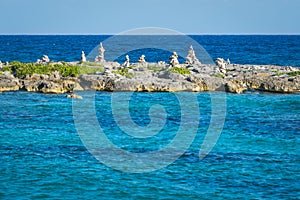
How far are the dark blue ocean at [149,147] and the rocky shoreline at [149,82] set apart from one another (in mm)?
3538

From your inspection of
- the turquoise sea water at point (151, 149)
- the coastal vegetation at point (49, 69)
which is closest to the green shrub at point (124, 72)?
the coastal vegetation at point (49, 69)

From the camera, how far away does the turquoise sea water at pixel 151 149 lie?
2642cm

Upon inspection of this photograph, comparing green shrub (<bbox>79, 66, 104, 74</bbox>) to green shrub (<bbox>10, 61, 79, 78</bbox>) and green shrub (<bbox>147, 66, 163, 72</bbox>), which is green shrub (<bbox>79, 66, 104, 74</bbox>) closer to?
green shrub (<bbox>10, 61, 79, 78</bbox>)

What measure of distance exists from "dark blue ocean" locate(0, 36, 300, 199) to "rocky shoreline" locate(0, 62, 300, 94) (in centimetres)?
354

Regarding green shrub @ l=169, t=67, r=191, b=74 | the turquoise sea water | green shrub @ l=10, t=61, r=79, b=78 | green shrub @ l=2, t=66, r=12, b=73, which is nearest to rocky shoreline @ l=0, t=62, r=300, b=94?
green shrub @ l=169, t=67, r=191, b=74

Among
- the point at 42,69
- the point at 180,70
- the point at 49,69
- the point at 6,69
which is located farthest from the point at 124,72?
the point at 6,69

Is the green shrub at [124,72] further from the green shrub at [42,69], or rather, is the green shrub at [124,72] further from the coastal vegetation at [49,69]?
the green shrub at [42,69]

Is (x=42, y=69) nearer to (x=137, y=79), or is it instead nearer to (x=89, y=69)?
(x=89, y=69)

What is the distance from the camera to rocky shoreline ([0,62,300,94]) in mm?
57094

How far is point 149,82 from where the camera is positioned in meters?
57.8

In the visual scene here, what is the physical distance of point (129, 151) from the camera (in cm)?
3325

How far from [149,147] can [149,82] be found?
2397 centimetres

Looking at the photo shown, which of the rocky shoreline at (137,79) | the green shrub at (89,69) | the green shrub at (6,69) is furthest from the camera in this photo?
the green shrub at (6,69)

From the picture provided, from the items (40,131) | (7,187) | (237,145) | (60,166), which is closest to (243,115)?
(237,145)
